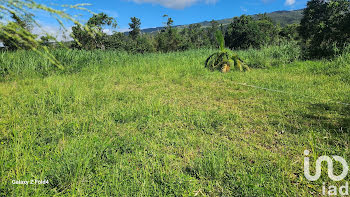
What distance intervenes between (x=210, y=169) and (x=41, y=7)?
4.71 ft

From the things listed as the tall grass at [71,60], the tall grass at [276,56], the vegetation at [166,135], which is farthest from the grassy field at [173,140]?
the tall grass at [276,56]

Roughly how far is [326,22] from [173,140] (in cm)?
2837

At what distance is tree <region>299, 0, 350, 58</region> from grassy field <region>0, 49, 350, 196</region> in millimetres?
20403

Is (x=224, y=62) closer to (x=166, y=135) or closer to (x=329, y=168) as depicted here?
(x=166, y=135)

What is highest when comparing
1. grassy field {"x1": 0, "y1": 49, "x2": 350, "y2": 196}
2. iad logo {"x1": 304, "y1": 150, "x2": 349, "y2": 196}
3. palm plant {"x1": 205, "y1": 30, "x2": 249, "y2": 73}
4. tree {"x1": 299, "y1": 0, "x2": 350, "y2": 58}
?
tree {"x1": 299, "y1": 0, "x2": 350, "y2": 58}

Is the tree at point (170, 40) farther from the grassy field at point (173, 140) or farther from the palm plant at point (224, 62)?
the grassy field at point (173, 140)

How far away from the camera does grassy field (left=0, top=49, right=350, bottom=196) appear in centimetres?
142

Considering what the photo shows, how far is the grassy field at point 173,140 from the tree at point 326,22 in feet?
66.9

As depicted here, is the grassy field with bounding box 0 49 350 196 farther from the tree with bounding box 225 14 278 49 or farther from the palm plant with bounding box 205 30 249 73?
the tree with bounding box 225 14 278 49

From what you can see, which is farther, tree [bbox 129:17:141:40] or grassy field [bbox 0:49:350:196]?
tree [bbox 129:17:141:40]

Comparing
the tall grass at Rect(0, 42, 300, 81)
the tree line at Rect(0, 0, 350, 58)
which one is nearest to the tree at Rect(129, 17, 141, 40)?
the tree line at Rect(0, 0, 350, 58)

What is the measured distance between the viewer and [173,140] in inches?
82.7

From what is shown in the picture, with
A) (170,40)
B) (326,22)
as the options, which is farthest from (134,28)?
(326,22)

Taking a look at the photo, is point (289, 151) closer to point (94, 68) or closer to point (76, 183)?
point (76, 183)
